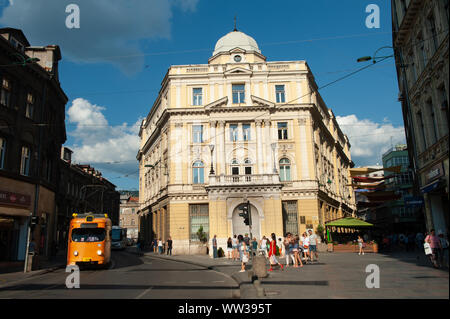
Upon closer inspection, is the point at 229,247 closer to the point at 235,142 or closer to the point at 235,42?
the point at 235,142

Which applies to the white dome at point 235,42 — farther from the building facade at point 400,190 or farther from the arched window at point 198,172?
the building facade at point 400,190

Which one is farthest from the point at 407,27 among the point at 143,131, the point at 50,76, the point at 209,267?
the point at 143,131

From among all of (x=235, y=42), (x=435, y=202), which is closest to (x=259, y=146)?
(x=235, y=42)

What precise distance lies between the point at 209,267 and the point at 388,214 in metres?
65.2

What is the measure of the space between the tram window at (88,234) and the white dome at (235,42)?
29.1 metres

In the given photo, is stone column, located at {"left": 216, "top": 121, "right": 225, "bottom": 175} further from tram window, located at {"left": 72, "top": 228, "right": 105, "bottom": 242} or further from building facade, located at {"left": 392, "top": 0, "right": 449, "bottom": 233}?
building facade, located at {"left": 392, "top": 0, "right": 449, "bottom": 233}

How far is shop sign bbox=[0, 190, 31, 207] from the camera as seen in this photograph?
22406mm

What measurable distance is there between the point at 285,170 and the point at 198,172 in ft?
30.8

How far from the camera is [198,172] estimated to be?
39812mm

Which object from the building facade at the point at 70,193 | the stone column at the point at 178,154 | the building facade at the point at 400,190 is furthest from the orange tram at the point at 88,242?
the building facade at the point at 400,190

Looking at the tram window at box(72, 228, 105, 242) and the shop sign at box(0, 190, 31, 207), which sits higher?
the shop sign at box(0, 190, 31, 207)

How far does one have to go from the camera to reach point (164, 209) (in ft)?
141

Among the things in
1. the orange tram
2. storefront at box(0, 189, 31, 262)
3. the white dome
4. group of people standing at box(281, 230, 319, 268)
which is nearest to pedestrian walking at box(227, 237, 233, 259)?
group of people standing at box(281, 230, 319, 268)
